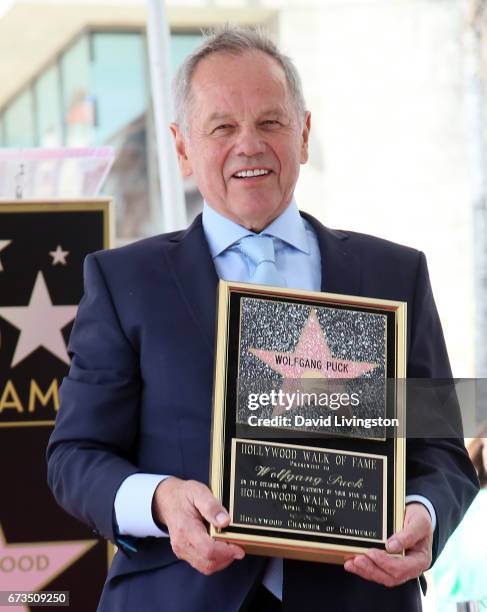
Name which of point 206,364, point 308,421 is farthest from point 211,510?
point 206,364

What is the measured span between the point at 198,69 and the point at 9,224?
41.3 inches

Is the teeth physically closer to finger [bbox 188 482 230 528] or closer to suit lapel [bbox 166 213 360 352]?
suit lapel [bbox 166 213 360 352]

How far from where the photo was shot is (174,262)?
78.0 inches

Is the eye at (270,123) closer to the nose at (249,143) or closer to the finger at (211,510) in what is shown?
the nose at (249,143)

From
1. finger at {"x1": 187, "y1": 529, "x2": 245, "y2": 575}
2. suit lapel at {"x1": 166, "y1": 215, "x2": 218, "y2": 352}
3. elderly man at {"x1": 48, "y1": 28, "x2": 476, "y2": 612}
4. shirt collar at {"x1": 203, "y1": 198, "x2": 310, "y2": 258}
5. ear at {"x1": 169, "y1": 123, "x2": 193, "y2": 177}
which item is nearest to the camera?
finger at {"x1": 187, "y1": 529, "x2": 245, "y2": 575}

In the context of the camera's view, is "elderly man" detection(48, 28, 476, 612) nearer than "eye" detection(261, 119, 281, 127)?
Yes

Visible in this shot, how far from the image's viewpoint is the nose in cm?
194

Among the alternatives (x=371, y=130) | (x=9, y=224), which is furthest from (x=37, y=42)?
(x=9, y=224)

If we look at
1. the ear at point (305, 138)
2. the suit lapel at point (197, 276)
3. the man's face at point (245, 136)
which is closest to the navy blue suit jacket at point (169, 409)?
the suit lapel at point (197, 276)

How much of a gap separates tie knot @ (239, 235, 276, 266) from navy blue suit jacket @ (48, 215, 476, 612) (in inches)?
Answer: 2.9

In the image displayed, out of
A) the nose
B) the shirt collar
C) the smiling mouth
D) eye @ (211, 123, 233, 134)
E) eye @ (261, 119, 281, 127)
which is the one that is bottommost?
the shirt collar

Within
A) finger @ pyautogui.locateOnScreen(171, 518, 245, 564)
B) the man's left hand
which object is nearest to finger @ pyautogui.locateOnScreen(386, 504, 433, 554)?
the man's left hand

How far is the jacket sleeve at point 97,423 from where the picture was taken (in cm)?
180

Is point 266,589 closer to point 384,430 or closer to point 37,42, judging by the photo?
point 384,430
